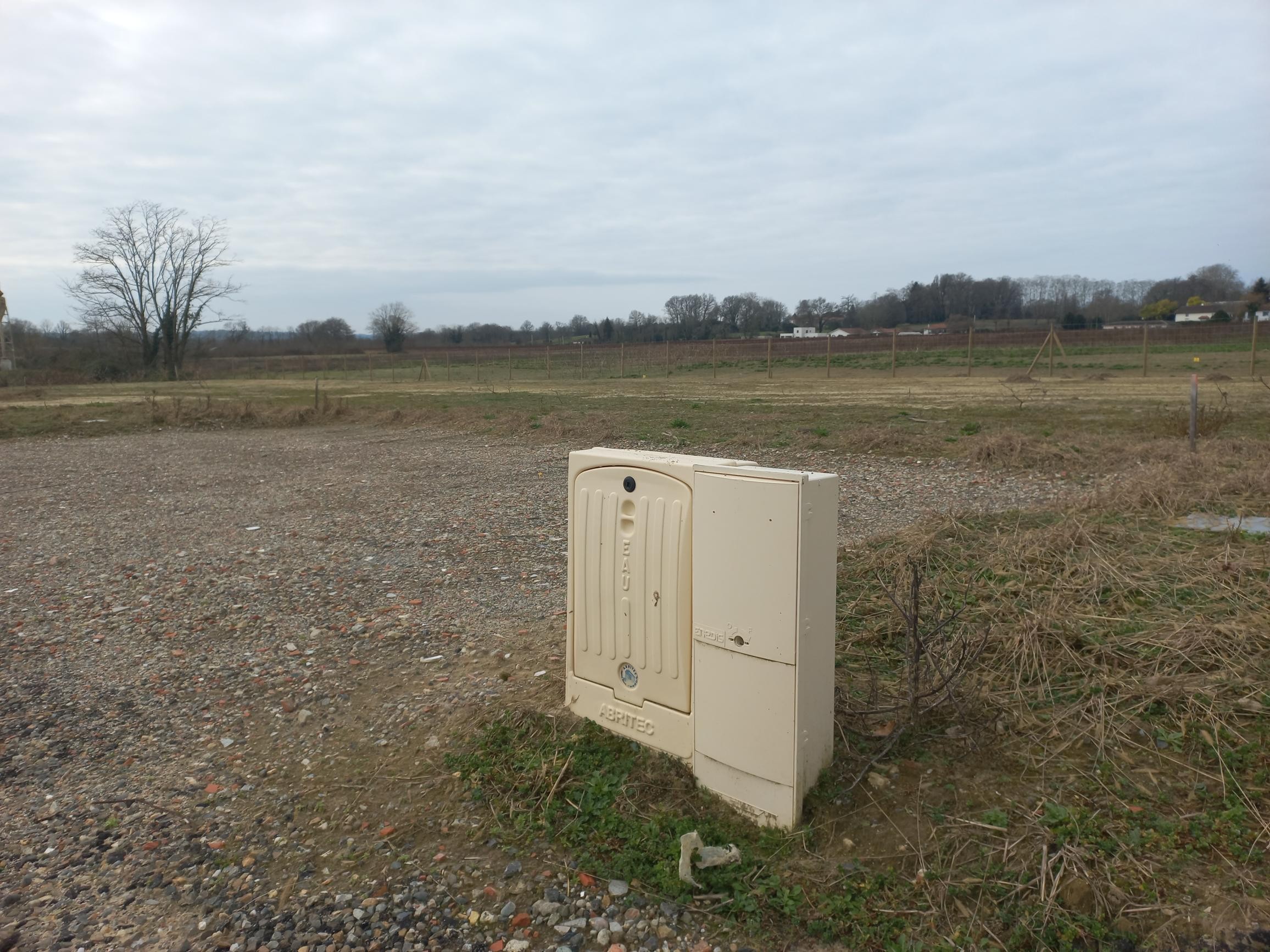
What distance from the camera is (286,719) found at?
4.08 metres

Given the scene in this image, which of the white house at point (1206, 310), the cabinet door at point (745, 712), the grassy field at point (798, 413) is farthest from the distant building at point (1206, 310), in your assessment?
the cabinet door at point (745, 712)

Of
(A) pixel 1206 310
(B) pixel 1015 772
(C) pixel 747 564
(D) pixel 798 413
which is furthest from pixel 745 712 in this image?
(A) pixel 1206 310

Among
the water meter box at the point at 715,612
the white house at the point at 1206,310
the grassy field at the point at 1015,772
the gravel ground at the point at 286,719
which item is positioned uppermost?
the white house at the point at 1206,310

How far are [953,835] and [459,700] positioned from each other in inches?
91.1

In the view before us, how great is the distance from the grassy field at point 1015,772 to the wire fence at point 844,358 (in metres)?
27.7

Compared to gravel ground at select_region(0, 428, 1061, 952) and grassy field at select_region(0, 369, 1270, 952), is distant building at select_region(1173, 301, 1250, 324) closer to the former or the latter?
gravel ground at select_region(0, 428, 1061, 952)

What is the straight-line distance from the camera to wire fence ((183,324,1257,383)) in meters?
35.5

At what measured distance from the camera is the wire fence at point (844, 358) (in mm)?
35469

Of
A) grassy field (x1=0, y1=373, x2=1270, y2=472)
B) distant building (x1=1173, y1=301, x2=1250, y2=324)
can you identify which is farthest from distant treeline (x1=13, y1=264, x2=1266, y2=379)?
grassy field (x1=0, y1=373, x2=1270, y2=472)

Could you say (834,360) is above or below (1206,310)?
below

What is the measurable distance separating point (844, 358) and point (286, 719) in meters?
44.0

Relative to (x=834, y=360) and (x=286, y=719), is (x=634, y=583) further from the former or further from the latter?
(x=834, y=360)

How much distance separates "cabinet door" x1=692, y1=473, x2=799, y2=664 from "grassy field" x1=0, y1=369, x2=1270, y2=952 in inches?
24.5

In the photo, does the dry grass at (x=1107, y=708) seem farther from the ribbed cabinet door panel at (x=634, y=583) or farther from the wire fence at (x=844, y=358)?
the wire fence at (x=844, y=358)
